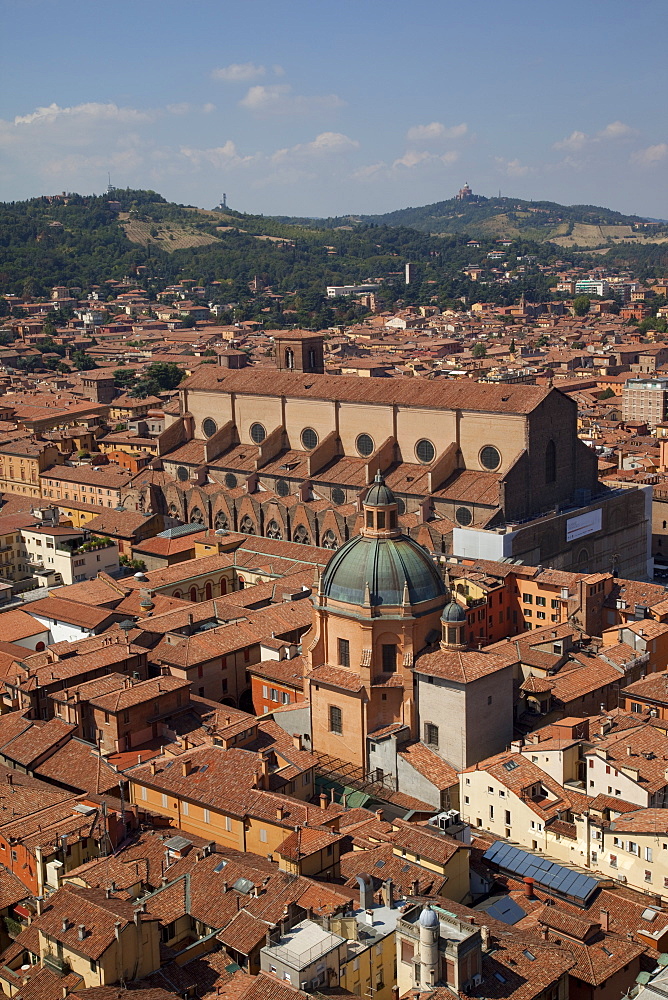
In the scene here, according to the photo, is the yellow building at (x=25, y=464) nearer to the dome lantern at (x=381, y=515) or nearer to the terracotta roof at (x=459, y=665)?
the dome lantern at (x=381, y=515)

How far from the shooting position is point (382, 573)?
37094 mm

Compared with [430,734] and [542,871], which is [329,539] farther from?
[542,871]

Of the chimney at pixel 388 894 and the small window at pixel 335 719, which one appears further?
the small window at pixel 335 719

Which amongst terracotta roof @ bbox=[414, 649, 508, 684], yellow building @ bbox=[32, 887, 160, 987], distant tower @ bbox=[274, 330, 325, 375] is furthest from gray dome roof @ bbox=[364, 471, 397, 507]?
distant tower @ bbox=[274, 330, 325, 375]

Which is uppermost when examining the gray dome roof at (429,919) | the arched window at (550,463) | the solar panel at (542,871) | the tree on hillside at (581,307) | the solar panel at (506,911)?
the tree on hillside at (581,307)

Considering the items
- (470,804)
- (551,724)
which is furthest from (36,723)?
(551,724)

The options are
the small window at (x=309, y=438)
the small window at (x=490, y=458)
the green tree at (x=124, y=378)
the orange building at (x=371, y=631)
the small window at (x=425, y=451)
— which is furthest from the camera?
the green tree at (x=124, y=378)

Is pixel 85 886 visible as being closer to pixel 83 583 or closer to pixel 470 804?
pixel 470 804

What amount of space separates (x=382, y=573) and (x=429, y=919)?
15612 mm

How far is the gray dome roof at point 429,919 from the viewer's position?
2256 cm

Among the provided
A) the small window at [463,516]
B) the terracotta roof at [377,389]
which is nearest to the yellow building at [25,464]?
the terracotta roof at [377,389]

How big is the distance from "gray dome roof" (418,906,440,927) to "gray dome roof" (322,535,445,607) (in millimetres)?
14784

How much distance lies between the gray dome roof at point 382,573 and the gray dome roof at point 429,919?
1478 centimetres

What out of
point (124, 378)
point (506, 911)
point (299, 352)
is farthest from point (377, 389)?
point (124, 378)
